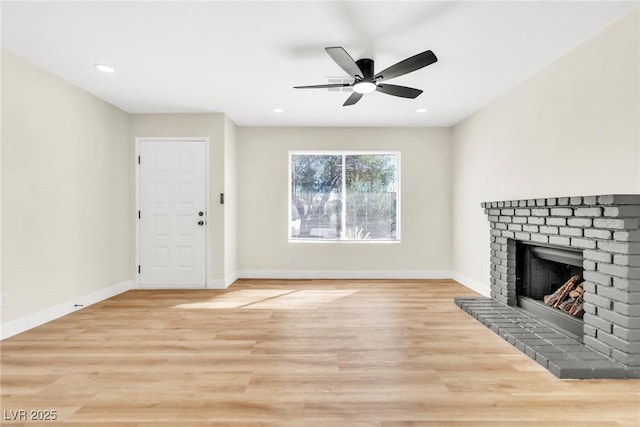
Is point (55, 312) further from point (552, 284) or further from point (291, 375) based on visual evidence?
point (552, 284)

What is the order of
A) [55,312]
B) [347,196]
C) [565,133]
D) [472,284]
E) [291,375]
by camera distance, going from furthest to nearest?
[347,196]
[472,284]
[55,312]
[565,133]
[291,375]

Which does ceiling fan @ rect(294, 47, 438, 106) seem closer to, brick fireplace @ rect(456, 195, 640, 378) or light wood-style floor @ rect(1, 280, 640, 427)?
brick fireplace @ rect(456, 195, 640, 378)

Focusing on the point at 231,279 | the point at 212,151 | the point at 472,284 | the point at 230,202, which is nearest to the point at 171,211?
the point at 230,202

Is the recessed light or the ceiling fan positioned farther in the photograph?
the recessed light

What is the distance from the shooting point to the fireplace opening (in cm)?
270

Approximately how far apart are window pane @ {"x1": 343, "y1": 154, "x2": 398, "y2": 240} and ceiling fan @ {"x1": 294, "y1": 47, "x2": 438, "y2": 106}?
81.8 inches

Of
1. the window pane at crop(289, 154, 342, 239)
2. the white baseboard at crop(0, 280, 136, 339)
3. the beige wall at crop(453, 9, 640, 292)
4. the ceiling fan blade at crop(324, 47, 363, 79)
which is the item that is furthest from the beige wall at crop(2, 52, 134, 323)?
the beige wall at crop(453, 9, 640, 292)

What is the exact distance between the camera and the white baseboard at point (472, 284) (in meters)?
4.19

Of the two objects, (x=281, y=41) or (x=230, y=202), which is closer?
(x=281, y=41)

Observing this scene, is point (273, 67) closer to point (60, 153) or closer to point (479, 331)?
point (60, 153)

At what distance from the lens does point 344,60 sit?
8.29ft

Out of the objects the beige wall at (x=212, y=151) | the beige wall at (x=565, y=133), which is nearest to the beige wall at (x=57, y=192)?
the beige wall at (x=212, y=151)

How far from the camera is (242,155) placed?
5352 millimetres

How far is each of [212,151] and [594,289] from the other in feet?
14.5
